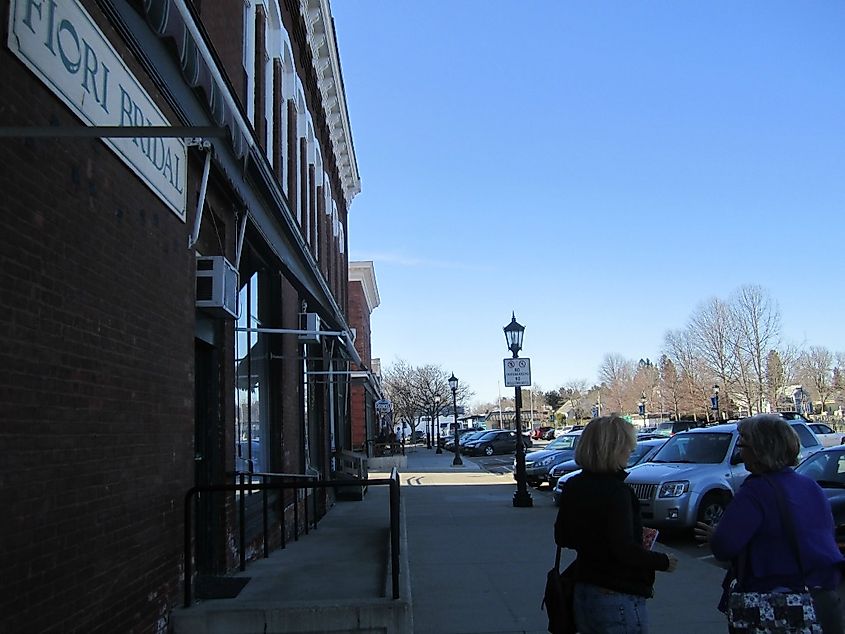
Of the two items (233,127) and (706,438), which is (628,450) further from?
(706,438)

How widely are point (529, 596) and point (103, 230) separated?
5354 mm

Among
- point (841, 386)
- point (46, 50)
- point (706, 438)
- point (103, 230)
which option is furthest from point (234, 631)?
point (841, 386)

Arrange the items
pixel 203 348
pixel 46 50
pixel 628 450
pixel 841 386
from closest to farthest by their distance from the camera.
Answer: pixel 628 450
pixel 46 50
pixel 203 348
pixel 841 386

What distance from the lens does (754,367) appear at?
162 ft

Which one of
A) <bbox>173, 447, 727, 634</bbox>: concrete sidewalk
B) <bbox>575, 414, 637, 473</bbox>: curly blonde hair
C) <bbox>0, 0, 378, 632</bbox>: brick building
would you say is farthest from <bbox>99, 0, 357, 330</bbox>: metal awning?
<bbox>173, 447, 727, 634</bbox>: concrete sidewalk

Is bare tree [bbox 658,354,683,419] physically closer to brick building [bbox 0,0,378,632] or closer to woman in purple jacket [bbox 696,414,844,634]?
brick building [bbox 0,0,378,632]

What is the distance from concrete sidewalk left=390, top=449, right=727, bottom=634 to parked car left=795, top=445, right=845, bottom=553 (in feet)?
4.98

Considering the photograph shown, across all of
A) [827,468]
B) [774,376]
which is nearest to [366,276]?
[774,376]

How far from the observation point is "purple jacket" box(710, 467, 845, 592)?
3.08m

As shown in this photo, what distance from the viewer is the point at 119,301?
15.8 ft

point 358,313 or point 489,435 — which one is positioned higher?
point 358,313

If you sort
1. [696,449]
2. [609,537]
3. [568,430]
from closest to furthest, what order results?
[609,537] < [696,449] < [568,430]

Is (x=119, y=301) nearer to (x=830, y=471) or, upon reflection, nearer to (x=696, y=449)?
(x=830, y=471)

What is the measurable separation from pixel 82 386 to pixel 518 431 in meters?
13.9
